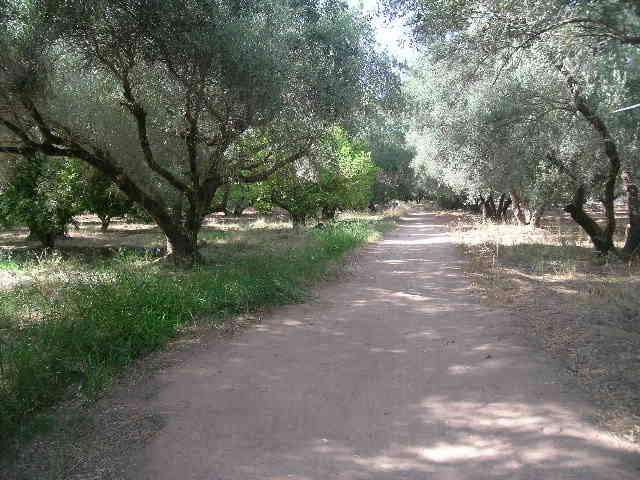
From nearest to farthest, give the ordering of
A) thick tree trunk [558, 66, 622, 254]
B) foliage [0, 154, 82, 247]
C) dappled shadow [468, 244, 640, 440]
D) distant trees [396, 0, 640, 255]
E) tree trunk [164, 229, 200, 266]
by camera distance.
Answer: dappled shadow [468, 244, 640, 440] → distant trees [396, 0, 640, 255] → thick tree trunk [558, 66, 622, 254] → tree trunk [164, 229, 200, 266] → foliage [0, 154, 82, 247]

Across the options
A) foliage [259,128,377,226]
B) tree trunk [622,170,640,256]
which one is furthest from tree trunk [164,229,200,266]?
tree trunk [622,170,640,256]

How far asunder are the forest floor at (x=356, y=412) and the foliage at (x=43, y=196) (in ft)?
44.7

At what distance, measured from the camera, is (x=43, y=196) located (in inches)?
680

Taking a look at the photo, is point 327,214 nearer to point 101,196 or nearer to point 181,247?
point 101,196

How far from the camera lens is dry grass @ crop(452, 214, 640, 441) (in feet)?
14.9

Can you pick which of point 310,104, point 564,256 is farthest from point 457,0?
point 564,256

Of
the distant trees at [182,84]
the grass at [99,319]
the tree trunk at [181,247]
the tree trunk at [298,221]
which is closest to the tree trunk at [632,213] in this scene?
the distant trees at [182,84]

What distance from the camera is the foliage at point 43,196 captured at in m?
17.1

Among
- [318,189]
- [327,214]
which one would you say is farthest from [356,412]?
[327,214]

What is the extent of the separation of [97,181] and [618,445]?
18.4m

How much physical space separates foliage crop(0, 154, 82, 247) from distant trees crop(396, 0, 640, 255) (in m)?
13.2

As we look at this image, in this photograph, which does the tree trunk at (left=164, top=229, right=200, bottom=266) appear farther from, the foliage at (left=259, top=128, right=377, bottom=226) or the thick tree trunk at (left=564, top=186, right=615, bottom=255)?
the thick tree trunk at (left=564, top=186, right=615, bottom=255)

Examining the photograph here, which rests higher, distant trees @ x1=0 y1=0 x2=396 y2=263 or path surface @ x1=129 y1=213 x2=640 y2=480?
distant trees @ x1=0 y1=0 x2=396 y2=263

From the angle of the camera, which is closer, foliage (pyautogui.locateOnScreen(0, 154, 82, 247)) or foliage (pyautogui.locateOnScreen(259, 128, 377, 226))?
foliage (pyautogui.locateOnScreen(0, 154, 82, 247))
